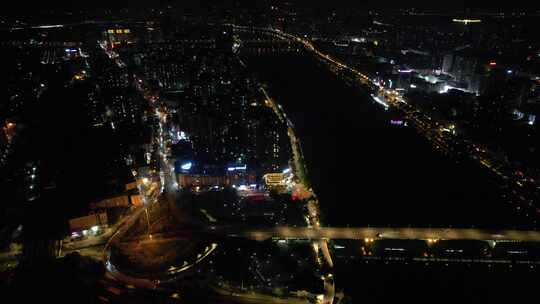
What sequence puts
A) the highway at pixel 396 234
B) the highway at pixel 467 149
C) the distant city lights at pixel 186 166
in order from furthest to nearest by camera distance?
the highway at pixel 467 149 → the distant city lights at pixel 186 166 → the highway at pixel 396 234

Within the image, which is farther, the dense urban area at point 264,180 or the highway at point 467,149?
the highway at point 467,149

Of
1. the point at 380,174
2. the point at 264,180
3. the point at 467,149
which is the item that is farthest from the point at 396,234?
the point at 467,149

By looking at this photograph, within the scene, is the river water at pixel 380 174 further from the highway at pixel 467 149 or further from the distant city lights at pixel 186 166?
the distant city lights at pixel 186 166

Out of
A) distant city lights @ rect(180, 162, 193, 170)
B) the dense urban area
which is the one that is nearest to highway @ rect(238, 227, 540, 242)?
the dense urban area

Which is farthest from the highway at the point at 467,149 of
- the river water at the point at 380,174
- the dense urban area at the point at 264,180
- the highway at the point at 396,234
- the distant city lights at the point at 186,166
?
the distant city lights at the point at 186,166

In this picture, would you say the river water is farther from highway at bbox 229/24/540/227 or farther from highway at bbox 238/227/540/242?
highway at bbox 238/227/540/242

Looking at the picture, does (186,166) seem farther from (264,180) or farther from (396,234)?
(396,234)
